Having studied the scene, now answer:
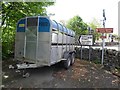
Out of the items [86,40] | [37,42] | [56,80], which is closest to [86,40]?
[86,40]

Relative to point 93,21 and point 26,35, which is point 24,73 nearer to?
point 26,35

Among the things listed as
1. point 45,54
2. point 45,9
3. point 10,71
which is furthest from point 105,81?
point 45,9

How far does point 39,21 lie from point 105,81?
4097mm

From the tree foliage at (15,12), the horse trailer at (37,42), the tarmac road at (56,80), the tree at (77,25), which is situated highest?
the tree at (77,25)

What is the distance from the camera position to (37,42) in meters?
8.33

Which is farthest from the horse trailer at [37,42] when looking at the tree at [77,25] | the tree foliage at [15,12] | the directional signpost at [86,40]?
the tree at [77,25]

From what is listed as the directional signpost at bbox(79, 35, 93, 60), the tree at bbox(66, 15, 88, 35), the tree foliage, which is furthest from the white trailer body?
the tree at bbox(66, 15, 88, 35)

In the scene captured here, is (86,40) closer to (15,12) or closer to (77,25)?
(15,12)

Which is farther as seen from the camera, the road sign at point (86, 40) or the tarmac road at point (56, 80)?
the road sign at point (86, 40)

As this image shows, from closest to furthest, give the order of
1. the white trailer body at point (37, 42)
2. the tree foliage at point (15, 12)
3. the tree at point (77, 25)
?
the white trailer body at point (37, 42) → the tree foliage at point (15, 12) → the tree at point (77, 25)

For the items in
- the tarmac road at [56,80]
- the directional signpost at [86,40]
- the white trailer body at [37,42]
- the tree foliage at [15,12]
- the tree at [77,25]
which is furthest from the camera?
the tree at [77,25]

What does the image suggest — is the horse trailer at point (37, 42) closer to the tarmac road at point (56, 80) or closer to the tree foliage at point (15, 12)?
the tarmac road at point (56, 80)

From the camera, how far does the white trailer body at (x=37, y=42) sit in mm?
8127

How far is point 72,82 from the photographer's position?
8273mm
